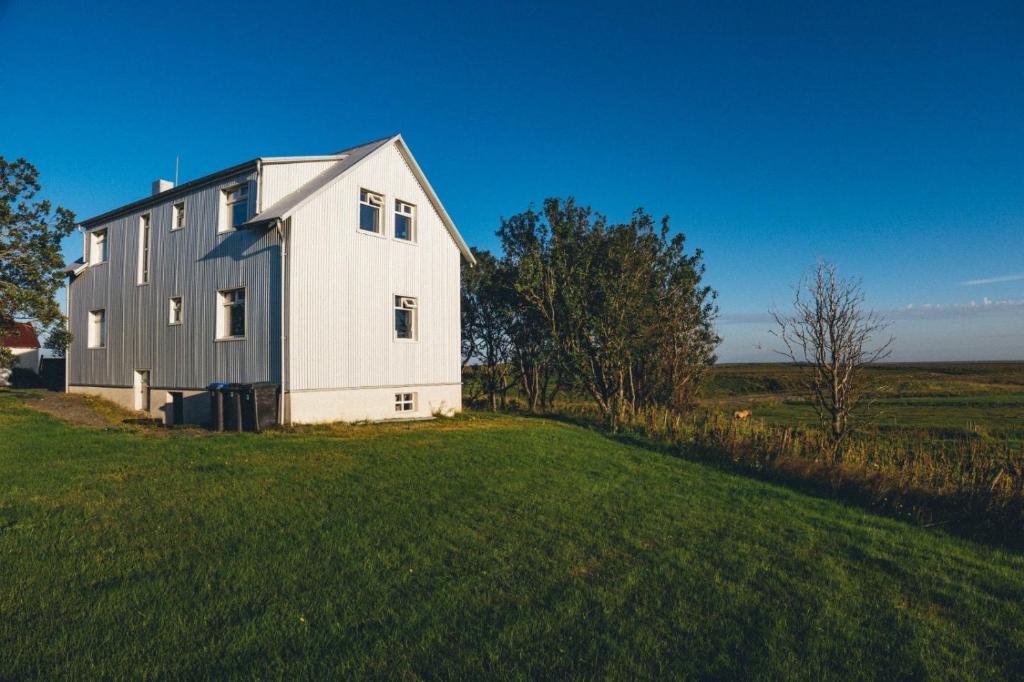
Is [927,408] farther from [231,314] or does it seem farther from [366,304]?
[231,314]

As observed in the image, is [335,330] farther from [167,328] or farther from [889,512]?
[889,512]

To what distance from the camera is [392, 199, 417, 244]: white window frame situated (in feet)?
61.0

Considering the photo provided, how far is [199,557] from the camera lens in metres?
5.28

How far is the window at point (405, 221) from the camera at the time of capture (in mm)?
18781

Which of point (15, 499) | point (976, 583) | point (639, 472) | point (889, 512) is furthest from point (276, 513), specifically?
point (889, 512)

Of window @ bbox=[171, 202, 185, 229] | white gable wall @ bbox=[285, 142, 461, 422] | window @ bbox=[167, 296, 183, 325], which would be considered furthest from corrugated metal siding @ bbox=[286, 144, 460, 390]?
window @ bbox=[171, 202, 185, 229]

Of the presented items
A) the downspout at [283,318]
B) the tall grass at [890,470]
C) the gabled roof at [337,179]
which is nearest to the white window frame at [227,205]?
the gabled roof at [337,179]

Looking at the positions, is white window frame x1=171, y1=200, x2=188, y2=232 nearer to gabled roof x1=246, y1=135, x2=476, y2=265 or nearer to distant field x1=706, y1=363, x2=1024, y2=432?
gabled roof x1=246, y1=135, x2=476, y2=265

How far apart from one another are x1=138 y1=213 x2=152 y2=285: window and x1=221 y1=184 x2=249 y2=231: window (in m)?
5.02

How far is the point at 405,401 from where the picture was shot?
1831cm

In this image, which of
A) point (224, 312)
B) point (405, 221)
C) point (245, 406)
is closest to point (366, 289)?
point (405, 221)

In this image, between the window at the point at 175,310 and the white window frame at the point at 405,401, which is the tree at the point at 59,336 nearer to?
the window at the point at 175,310

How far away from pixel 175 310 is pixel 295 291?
6430mm

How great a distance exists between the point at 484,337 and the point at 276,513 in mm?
19933
